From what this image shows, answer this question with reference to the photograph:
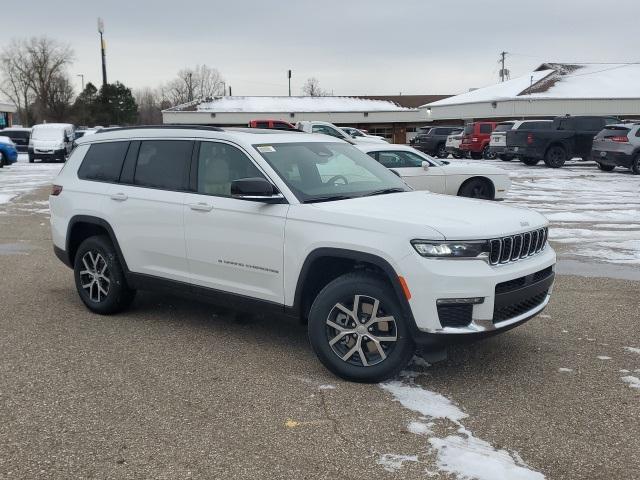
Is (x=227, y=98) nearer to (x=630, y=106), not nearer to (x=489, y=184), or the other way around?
(x=630, y=106)

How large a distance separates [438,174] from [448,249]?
8.59 meters

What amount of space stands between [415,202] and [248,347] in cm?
177

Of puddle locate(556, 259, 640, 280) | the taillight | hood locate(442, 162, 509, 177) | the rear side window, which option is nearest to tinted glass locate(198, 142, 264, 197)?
the rear side window

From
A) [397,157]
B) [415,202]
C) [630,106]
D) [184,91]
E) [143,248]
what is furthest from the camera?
[184,91]

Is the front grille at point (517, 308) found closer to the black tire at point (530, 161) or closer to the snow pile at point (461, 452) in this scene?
the snow pile at point (461, 452)

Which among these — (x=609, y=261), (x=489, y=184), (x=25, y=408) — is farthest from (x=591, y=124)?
(x=25, y=408)

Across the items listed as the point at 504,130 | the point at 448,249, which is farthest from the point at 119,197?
the point at 504,130

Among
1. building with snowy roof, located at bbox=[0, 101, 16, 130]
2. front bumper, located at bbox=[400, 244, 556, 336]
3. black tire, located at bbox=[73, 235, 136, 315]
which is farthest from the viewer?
building with snowy roof, located at bbox=[0, 101, 16, 130]

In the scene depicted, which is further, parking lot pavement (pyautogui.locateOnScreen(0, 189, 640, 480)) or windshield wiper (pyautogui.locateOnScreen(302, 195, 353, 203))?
windshield wiper (pyautogui.locateOnScreen(302, 195, 353, 203))

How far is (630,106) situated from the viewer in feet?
157

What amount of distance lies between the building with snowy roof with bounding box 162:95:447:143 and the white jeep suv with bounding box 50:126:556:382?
48705 millimetres

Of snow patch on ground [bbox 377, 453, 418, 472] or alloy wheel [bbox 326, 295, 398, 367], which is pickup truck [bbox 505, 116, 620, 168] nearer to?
alloy wheel [bbox 326, 295, 398, 367]

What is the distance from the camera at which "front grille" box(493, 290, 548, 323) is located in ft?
14.4

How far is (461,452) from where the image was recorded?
3.61 metres
